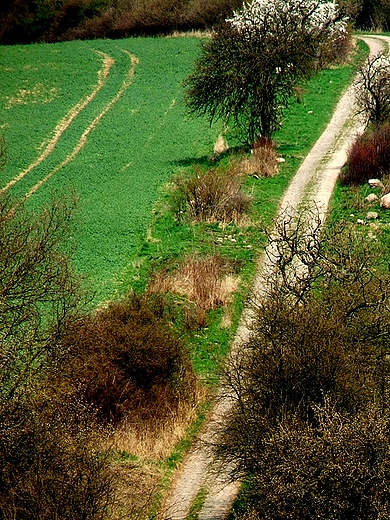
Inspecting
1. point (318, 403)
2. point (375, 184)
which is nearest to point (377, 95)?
point (375, 184)

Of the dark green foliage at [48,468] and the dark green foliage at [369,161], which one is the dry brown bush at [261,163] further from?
the dark green foliage at [48,468]

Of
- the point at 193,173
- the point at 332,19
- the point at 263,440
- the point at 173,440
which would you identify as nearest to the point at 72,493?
the point at 263,440

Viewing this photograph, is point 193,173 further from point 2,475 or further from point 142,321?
point 2,475

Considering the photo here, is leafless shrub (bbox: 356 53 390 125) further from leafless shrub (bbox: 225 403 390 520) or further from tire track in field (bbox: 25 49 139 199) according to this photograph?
leafless shrub (bbox: 225 403 390 520)

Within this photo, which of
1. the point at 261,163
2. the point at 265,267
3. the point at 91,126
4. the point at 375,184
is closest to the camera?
the point at 265,267

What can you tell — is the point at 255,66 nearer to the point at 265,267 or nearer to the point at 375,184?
the point at 375,184

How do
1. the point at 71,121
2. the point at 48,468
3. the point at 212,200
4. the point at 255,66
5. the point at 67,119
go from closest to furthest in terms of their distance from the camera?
the point at 48,468 → the point at 212,200 → the point at 255,66 → the point at 71,121 → the point at 67,119
